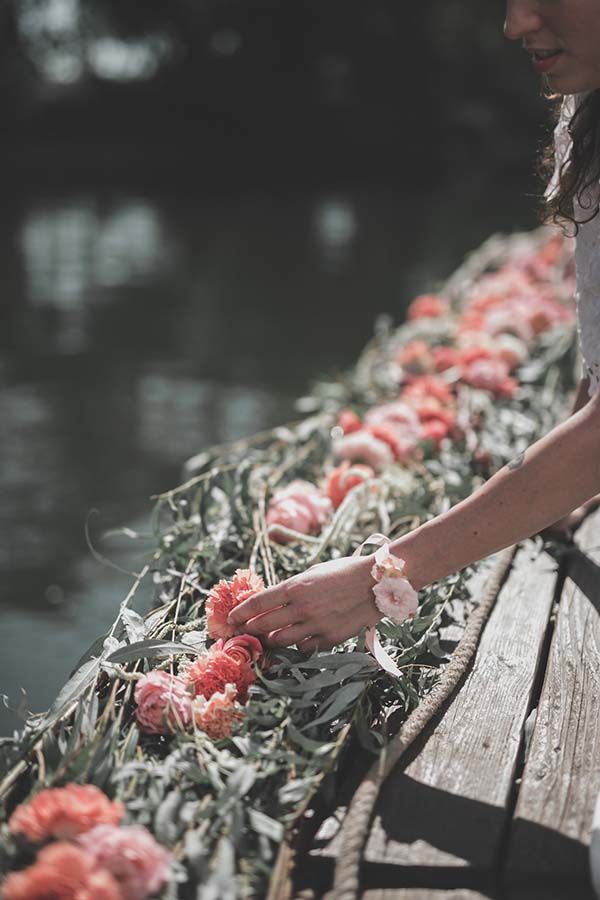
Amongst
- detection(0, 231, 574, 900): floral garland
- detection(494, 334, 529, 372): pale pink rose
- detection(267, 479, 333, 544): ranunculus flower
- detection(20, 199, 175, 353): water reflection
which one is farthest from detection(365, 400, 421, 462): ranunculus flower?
detection(20, 199, 175, 353): water reflection

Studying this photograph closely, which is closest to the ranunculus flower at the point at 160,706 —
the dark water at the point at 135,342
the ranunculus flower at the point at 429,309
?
the dark water at the point at 135,342

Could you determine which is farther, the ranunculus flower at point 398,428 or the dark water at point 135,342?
the dark water at point 135,342

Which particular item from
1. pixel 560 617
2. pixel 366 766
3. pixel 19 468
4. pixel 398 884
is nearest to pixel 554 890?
pixel 398 884

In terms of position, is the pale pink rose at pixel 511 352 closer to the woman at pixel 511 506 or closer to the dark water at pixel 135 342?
the dark water at pixel 135 342

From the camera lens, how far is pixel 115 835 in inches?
45.1

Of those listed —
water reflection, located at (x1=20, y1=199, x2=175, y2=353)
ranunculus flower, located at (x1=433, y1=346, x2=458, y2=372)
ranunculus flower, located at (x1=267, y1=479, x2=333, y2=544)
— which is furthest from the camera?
water reflection, located at (x1=20, y1=199, x2=175, y2=353)

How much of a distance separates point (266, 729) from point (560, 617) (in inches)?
24.3

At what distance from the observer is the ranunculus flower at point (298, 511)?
209 cm

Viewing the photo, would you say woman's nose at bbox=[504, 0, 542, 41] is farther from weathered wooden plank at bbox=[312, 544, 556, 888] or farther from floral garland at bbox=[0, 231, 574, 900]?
weathered wooden plank at bbox=[312, 544, 556, 888]

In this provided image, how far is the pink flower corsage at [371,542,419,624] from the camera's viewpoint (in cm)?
151

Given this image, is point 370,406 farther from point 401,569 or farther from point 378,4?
point 378,4

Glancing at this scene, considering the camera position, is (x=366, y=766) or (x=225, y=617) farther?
(x=225, y=617)

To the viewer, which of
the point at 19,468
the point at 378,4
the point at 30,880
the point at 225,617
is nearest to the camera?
the point at 30,880

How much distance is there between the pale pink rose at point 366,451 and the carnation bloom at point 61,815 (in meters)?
1.37
